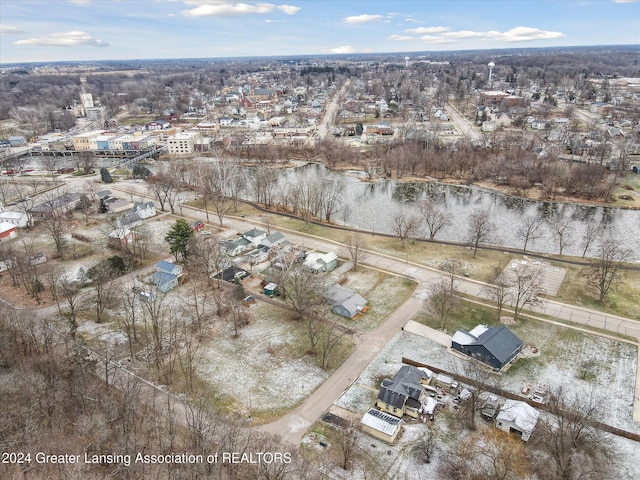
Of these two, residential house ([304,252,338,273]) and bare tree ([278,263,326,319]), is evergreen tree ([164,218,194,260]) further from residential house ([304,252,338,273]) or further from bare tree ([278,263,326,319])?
residential house ([304,252,338,273])

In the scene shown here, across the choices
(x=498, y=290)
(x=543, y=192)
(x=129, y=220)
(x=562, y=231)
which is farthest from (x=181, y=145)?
(x=498, y=290)

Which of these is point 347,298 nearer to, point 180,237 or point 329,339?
point 329,339

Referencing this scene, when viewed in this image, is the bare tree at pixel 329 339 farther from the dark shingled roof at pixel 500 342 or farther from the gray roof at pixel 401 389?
the dark shingled roof at pixel 500 342

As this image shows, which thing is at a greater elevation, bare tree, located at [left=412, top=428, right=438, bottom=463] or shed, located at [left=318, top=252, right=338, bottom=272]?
shed, located at [left=318, top=252, right=338, bottom=272]

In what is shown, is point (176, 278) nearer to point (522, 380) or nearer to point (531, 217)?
point (522, 380)

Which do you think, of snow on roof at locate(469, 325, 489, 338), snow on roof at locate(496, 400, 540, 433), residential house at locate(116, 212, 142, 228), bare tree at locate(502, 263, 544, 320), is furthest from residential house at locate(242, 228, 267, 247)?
snow on roof at locate(496, 400, 540, 433)
